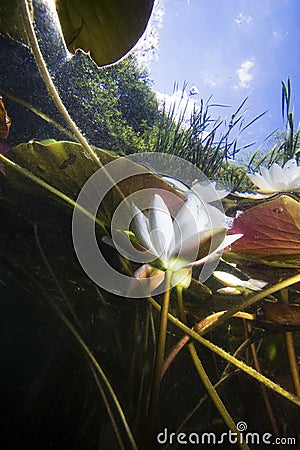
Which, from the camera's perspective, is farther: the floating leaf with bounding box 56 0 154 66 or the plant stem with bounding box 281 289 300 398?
the plant stem with bounding box 281 289 300 398

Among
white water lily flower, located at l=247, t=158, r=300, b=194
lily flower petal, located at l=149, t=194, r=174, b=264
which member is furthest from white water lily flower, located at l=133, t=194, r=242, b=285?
white water lily flower, located at l=247, t=158, r=300, b=194

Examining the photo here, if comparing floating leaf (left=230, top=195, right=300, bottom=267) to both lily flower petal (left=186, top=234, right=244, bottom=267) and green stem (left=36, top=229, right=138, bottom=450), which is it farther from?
green stem (left=36, top=229, right=138, bottom=450)

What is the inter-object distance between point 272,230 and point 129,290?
142mm

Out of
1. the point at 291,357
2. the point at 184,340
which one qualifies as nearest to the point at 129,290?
the point at 184,340

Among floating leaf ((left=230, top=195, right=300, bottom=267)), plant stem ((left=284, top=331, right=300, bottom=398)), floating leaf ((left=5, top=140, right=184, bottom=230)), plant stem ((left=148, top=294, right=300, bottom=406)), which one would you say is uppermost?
floating leaf ((left=230, top=195, right=300, bottom=267))

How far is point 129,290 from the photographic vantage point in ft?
0.89

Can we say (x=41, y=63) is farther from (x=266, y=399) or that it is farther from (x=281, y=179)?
(x=266, y=399)

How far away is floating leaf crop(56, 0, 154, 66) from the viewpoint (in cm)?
16

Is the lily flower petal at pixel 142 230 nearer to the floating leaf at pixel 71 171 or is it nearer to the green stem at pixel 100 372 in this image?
the floating leaf at pixel 71 171

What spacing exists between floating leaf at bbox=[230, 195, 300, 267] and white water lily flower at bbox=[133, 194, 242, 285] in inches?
0.6

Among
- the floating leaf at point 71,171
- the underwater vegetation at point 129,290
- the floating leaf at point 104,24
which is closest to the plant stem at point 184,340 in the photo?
the underwater vegetation at point 129,290

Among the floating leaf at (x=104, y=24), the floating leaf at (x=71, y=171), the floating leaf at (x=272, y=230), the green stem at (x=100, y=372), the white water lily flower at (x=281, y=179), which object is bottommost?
the green stem at (x=100, y=372)

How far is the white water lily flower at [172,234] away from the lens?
199mm

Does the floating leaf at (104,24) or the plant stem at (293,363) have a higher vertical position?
the floating leaf at (104,24)
